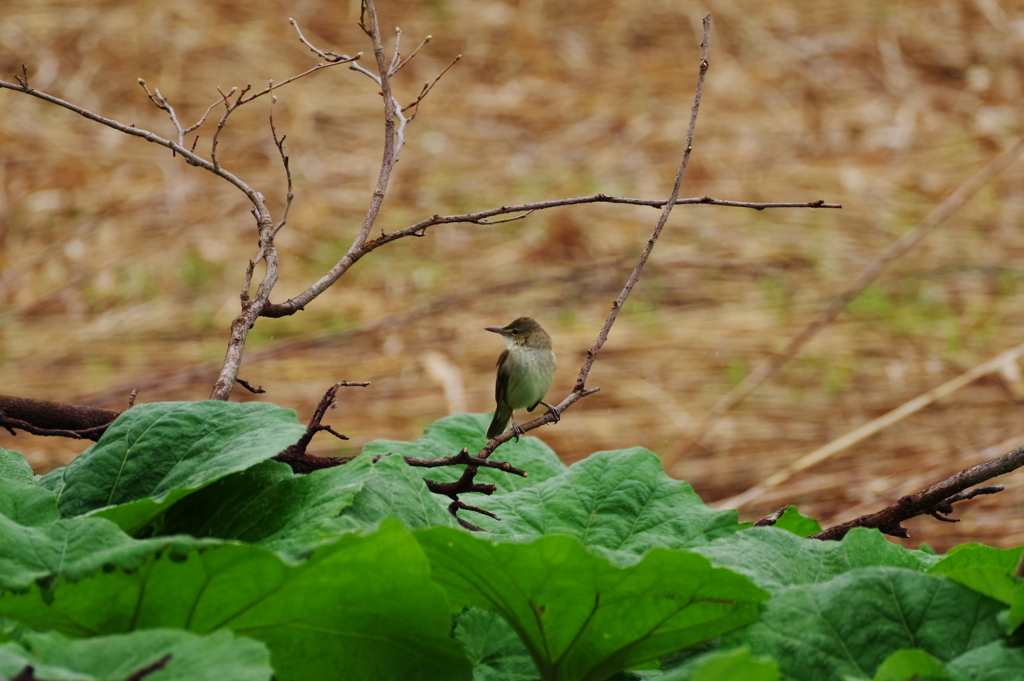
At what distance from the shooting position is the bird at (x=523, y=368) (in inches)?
134

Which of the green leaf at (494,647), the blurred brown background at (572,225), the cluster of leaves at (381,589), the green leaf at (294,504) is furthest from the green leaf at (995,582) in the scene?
the blurred brown background at (572,225)

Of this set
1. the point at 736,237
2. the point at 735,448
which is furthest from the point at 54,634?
the point at 736,237

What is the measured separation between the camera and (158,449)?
129cm

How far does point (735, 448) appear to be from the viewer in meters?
3.91

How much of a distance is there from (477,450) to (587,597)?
78 cm

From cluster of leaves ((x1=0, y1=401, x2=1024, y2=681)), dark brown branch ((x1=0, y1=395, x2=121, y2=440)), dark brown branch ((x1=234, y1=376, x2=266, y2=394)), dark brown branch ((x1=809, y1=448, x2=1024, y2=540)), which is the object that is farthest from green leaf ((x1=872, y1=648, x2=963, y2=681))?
dark brown branch ((x1=0, y1=395, x2=121, y2=440))

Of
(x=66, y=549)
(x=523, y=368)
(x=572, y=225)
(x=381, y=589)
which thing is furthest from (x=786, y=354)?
(x=66, y=549)

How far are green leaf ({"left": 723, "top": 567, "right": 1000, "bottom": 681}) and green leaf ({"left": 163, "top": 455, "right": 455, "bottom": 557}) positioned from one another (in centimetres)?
41

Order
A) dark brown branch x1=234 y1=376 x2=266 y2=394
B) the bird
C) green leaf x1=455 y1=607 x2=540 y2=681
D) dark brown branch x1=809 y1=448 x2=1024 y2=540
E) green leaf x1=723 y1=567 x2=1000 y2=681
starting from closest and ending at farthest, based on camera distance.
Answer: green leaf x1=723 y1=567 x2=1000 y2=681
green leaf x1=455 y1=607 x2=540 y2=681
dark brown branch x1=809 y1=448 x2=1024 y2=540
dark brown branch x1=234 y1=376 x2=266 y2=394
the bird

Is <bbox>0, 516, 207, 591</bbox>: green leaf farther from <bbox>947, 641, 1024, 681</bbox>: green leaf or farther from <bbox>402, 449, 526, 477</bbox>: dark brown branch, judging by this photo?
<bbox>947, 641, 1024, 681</bbox>: green leaf

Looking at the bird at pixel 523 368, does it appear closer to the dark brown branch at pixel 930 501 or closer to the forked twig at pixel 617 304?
the forked twig at pixel 617 304

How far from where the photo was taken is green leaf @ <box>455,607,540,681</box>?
119cm

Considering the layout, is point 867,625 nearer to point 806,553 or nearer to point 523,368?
point 806,553

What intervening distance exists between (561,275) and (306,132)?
2162mm
